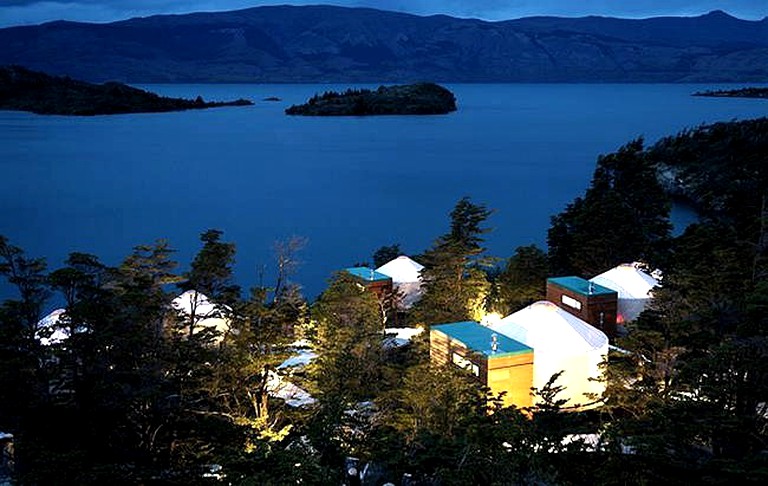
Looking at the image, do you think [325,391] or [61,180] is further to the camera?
[61,180]

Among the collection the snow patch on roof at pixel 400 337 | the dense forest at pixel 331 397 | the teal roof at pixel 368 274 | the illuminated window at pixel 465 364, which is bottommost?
the snow patch on roof at pixel 400 337

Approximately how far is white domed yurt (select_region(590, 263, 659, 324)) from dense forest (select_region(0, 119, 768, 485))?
4.09 m

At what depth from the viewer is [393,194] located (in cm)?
4956

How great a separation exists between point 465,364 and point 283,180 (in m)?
41.5

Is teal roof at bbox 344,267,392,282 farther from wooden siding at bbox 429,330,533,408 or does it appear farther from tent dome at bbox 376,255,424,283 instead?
wooden siding at bbox 429,330,533,408

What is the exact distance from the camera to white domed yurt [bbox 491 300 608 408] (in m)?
15.7

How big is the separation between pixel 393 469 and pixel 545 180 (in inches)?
1920

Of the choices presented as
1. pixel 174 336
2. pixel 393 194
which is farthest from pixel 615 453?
pixel 393 194

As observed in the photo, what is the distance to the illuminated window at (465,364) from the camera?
14.4 meters

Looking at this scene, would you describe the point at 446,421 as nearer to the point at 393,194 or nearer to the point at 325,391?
the point at 325,391

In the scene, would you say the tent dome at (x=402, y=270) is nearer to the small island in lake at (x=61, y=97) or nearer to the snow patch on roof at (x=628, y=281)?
the snow patch on roof at (x=628, y=281)

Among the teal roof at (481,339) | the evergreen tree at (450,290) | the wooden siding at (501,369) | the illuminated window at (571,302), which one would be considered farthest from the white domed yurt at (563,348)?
the illuminated window at (571,302)

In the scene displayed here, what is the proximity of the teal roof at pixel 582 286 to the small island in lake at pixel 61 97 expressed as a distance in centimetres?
8844

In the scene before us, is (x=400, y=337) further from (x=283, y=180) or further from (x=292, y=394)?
(x=283, y=180)
